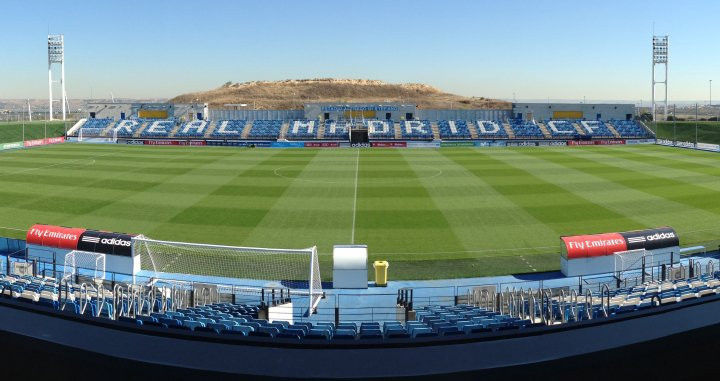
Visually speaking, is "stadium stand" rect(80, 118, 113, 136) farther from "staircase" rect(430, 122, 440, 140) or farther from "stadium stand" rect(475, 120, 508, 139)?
"stadium stand" rect(475, 120, 508, 139)

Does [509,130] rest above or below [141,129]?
below

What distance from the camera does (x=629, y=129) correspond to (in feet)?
271

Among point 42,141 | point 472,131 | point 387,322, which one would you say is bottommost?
point 387,322

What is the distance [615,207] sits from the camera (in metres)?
31.7

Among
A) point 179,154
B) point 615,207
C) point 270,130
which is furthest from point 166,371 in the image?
point 270,130

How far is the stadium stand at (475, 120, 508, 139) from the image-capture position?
81.0 meters

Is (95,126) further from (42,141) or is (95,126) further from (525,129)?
(525,129)

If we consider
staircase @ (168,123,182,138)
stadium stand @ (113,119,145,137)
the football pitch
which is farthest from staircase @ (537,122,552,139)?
stadium stand @ (113,119,145,137)

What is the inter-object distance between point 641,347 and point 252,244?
73.5ft

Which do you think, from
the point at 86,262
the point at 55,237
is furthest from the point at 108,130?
the point at 86,262

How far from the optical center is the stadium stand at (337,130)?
263ft

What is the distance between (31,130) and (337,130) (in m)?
43.3

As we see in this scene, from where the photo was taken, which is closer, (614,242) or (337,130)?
(614,242)

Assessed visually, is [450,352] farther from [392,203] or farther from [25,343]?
[392,203]
